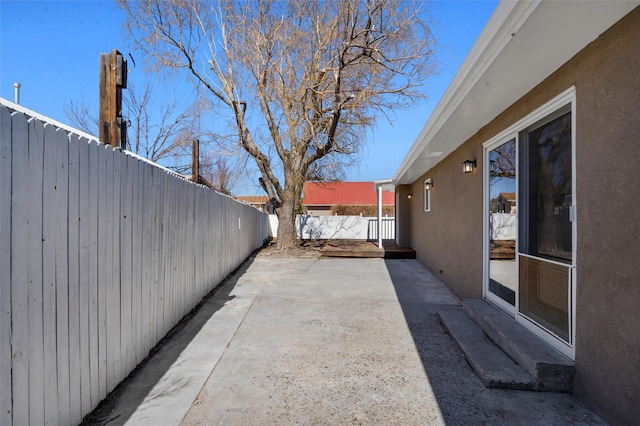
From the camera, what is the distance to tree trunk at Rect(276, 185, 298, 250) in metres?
12.5

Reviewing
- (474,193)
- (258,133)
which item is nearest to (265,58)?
(258,133)

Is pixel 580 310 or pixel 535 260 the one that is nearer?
pixel 580 310

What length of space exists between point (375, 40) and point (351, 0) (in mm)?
1112

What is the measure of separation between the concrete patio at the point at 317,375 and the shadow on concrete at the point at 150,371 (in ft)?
0.03

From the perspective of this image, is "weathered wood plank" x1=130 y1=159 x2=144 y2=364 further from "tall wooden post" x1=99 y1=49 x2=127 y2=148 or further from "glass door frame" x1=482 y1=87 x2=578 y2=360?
"glass door frame" x1=482 y1=87 x2=578 y2=360

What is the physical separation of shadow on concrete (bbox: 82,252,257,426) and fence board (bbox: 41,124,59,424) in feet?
1.57

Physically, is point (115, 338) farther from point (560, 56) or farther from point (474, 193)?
point (474, 193)

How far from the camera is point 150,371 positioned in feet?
10.3

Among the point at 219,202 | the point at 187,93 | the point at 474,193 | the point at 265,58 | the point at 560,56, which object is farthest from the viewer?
the point at 187,93

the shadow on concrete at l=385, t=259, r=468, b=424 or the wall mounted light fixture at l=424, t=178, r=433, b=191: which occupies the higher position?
the wall mounted light fixture at l=424, t=178, r=433, b=191

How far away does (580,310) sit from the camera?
268 cm

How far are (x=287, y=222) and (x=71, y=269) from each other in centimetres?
1057

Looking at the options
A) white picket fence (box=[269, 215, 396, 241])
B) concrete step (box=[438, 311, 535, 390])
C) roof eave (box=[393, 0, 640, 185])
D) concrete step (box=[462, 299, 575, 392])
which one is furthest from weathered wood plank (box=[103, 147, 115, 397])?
white picket fence (box=[269, 215, 396, 241])

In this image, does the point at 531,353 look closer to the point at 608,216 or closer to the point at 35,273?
the point at 608,216
